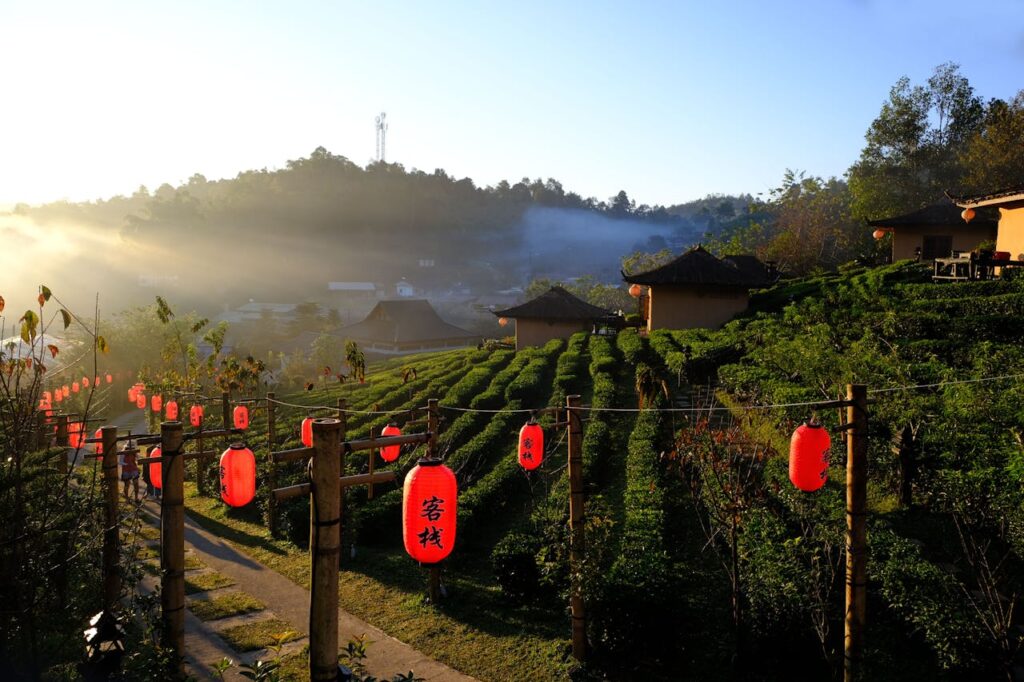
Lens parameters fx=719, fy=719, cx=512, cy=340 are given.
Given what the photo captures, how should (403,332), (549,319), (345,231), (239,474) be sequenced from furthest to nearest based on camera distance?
(345,231) < (403,332) < (549,319) < (239,474)

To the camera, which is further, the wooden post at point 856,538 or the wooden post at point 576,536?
the wooden post at point 576,536

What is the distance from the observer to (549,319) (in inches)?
1394

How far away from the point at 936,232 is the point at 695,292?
1198 cm

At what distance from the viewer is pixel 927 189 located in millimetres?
47844

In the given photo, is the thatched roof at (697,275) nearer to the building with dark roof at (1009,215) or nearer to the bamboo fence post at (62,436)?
the building with dark roof at (1009,215)

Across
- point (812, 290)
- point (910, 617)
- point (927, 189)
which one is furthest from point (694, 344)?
point (927, 189)

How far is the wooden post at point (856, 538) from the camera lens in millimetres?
7617

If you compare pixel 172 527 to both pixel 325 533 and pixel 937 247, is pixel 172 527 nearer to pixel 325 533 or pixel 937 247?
pixel 325 533

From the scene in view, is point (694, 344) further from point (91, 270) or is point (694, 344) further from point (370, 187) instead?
point (370, 187)

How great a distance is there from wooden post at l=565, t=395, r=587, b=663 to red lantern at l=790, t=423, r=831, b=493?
2.67 metres

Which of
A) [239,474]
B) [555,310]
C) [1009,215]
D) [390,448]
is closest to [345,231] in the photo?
[555,310]

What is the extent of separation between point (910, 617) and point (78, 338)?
143 ft

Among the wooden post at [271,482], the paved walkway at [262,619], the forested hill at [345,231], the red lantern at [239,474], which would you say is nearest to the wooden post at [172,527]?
the red lantern at [239,474]

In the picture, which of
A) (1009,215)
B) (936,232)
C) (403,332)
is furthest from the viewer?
(403,332)
